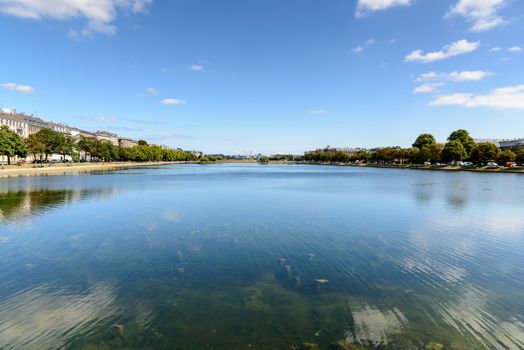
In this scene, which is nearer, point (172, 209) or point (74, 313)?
point (74, 313)

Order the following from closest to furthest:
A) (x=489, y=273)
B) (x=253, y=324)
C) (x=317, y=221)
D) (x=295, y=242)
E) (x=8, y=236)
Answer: (x=253, y=324)
(x=489, y=273)
(x=295, y=242)
(x=8, y=236)
(x=317, y=221)

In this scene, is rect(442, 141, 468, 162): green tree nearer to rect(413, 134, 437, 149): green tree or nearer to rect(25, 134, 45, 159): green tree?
rect(413, 134, 437, 149): green tree

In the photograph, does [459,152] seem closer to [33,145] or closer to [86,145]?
[33,145]

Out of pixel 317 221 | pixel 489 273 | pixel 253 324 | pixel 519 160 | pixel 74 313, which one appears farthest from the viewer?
pixel 519 160

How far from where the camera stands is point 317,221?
26.2 m

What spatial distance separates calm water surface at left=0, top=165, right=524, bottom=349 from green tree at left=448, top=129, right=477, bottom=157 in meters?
140

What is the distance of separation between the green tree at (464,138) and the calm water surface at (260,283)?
459 feet

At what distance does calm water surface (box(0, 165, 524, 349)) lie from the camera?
959 centimetres

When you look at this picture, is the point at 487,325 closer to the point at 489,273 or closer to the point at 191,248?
the point at 489,273

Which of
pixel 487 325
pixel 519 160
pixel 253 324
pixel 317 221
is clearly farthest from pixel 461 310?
pixel 519 160

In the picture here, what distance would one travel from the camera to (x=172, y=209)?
32312 mm

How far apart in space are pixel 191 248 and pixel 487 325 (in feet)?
43.4

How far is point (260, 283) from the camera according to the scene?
13.3 metres

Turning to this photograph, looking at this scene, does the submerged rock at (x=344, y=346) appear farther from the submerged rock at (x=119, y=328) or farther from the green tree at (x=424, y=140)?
the green tree at (x=424, y=140)
